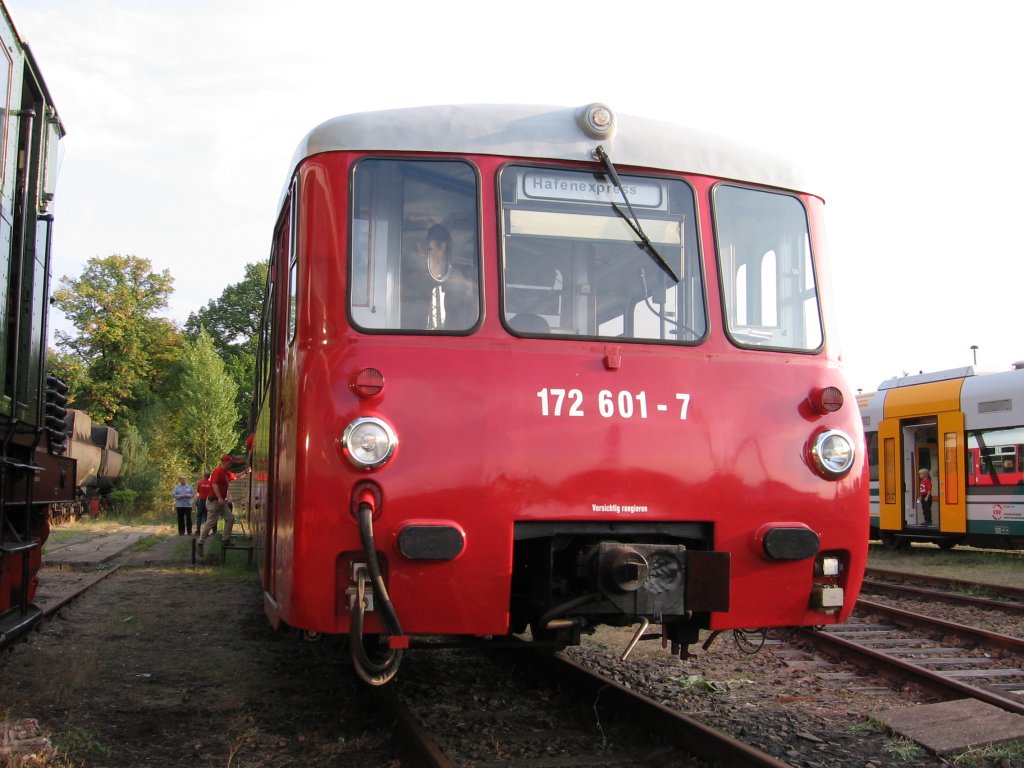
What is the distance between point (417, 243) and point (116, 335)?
50899 millimetres

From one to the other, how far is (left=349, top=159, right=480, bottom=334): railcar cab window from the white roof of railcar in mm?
116

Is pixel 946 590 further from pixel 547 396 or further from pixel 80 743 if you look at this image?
pixel 80 743

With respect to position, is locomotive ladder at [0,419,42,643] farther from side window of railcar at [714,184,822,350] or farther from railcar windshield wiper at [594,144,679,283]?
side window of railcar at [714,184,822,350]

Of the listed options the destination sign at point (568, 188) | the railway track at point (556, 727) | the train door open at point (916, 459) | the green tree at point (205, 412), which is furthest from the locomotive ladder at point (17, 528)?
the green tree at point (205, 412)

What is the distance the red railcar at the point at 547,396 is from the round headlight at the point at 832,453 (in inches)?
0.6

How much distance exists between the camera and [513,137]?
4.81 metres

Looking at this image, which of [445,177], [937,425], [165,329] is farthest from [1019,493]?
[165,329]

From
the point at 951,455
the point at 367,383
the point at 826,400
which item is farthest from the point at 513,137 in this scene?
the point at 951,455

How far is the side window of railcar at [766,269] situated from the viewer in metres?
5.05

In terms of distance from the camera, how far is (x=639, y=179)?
195 inches

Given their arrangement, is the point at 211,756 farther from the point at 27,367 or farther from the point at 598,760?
the point at 27,367

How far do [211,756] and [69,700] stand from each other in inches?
64.3

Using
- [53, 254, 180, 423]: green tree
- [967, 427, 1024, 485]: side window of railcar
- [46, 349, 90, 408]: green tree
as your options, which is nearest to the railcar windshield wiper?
[967, 427, 1024, 485]: side window of railcar

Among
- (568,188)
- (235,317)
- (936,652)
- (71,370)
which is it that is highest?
(235,317)
